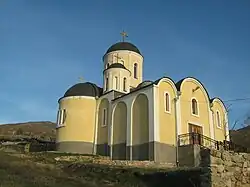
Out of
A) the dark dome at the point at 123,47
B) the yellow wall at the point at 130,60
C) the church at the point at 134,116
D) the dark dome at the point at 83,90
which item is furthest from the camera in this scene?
the dark dome at the point at 123,47

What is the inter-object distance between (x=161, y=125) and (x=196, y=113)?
4.93 meters

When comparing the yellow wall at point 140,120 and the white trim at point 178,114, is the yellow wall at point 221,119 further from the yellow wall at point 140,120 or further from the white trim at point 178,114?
the yellow wall at point 140,120

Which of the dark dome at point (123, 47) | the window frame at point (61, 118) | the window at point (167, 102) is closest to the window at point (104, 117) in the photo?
the window frame at point (61, 118)

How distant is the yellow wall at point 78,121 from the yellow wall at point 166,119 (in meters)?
8.20

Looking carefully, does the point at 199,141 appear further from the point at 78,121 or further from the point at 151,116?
the point at 78,121

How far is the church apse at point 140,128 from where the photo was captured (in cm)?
2508

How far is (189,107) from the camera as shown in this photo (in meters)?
28.0

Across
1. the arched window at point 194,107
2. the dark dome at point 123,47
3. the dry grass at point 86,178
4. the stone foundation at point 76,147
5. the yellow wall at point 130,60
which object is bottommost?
the dry grass at point 86,178

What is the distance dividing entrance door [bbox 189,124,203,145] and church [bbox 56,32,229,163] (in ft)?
0.27

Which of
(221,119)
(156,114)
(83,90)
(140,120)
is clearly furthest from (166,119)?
(83,90)

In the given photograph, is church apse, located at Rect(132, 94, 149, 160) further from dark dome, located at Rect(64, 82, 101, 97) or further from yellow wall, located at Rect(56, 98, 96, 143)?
dark dome, located at Rect(64, 82, 101, 97)

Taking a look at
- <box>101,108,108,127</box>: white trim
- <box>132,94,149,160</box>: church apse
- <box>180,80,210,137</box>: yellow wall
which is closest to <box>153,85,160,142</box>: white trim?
<box>132,94,149,160</box>: church apse

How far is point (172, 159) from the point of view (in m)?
24.7

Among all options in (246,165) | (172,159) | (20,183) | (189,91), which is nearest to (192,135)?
(172,159)
